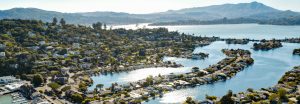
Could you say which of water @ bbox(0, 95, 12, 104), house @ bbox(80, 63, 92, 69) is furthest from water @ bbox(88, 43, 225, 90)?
water @ bbox(0, 95, 12, 104)

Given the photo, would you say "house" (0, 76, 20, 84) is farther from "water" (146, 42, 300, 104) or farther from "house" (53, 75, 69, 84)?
"water" (146, 42, 300, 104)

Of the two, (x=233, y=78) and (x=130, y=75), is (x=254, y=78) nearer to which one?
(x=233, y=78)

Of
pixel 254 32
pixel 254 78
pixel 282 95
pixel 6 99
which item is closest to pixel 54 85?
pixel 6 99

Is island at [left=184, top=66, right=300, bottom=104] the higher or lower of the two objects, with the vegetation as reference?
higher

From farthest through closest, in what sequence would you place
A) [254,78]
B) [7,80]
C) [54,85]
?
[254,78], [7,80], [54,85]

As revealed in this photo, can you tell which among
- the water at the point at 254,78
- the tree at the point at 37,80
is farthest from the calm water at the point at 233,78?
the tree at the point at 37,80

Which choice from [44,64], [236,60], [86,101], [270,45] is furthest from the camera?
[270,45]

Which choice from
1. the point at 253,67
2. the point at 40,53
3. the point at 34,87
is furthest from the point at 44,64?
the point at 253,67

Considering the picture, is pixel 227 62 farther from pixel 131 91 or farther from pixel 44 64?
pixel 44 64
